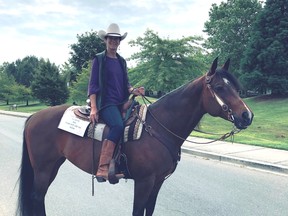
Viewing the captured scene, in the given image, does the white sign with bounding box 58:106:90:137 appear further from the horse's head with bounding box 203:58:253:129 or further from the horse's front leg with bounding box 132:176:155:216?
the horse's head with bounding box 203:58:253:129

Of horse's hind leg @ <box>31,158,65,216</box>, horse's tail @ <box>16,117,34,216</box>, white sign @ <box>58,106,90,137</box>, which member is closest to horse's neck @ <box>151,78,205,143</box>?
white sign @ <box>58,106,90,137</box>

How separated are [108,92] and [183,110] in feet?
3.20

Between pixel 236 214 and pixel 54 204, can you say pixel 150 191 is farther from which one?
pixel 54 204

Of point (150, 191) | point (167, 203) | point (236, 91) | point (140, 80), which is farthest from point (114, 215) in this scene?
point (140, 80)

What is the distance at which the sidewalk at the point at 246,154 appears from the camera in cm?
777

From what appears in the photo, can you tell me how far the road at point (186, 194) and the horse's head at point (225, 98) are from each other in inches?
82.1

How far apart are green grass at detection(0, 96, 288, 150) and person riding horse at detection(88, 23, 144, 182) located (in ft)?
25.4

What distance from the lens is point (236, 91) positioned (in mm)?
3490

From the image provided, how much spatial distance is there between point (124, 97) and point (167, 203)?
2.26 meters

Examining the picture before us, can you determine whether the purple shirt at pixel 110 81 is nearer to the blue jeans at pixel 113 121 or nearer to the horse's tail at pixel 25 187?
the blue jeans at pixel 113 121

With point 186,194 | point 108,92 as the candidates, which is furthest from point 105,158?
point 186,194

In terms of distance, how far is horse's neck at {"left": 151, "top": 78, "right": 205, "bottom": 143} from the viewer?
3721 millimetres

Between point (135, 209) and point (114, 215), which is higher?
point (135, 209)

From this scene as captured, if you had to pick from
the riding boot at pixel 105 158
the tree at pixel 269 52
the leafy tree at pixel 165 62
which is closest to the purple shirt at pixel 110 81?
the riding boot at pixel 105 158
